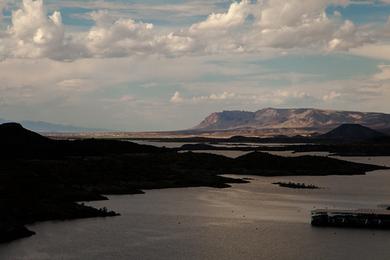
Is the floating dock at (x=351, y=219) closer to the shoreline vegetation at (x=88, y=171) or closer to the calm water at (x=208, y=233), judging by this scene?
the calm water at (x=208, y=233)

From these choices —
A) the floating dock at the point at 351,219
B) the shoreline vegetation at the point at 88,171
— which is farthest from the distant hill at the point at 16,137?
the floating dock at the point at 351,219

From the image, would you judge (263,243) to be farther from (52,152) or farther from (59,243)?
(52,152)

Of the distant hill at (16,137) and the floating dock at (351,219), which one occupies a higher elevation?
the distant hill at (16,137)

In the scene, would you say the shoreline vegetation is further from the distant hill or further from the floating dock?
the floating dock

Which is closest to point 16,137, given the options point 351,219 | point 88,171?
point 88,171

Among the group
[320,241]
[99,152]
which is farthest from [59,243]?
[99,152]

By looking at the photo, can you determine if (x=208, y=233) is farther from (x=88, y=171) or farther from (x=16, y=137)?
(x=16, y=137)
